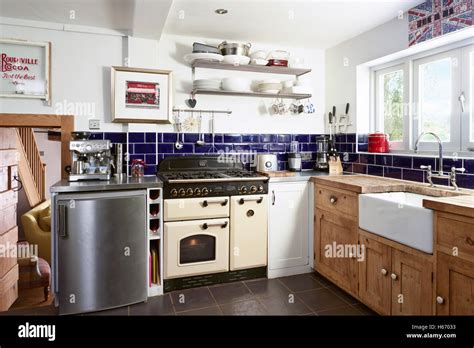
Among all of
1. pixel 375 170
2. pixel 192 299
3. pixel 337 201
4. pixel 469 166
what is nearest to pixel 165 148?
pixel 192 299

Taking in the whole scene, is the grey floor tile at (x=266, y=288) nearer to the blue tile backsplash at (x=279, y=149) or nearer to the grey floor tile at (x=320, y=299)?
the grey floor tile at (x=320, y=299)

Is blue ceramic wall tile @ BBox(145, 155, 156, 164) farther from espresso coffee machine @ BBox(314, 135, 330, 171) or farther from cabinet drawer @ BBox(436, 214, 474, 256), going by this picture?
cabinet drawer @ BBox(436, 214, 474, 256)

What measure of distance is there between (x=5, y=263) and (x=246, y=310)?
78.7 inches

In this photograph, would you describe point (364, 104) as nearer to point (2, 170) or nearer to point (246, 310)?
point (246, 310)

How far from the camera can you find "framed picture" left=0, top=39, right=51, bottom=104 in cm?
266

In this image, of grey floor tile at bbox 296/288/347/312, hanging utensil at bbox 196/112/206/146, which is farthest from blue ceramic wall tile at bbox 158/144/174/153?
grey floor tile at bbox 296/288/347/312

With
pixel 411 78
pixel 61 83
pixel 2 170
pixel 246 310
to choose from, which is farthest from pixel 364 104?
pixel 2 170

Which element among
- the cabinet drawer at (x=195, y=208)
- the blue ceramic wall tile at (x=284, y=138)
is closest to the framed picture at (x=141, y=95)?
the cabinet drawer at (x=195, y=208)

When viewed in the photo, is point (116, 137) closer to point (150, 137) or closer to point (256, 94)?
point (150, 137)

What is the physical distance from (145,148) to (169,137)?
0.82ft

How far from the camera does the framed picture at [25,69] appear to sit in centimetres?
266

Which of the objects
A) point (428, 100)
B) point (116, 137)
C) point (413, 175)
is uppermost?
point (428, 100)

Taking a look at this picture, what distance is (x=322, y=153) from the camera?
350cm

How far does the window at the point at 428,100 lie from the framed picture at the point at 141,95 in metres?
2.09
